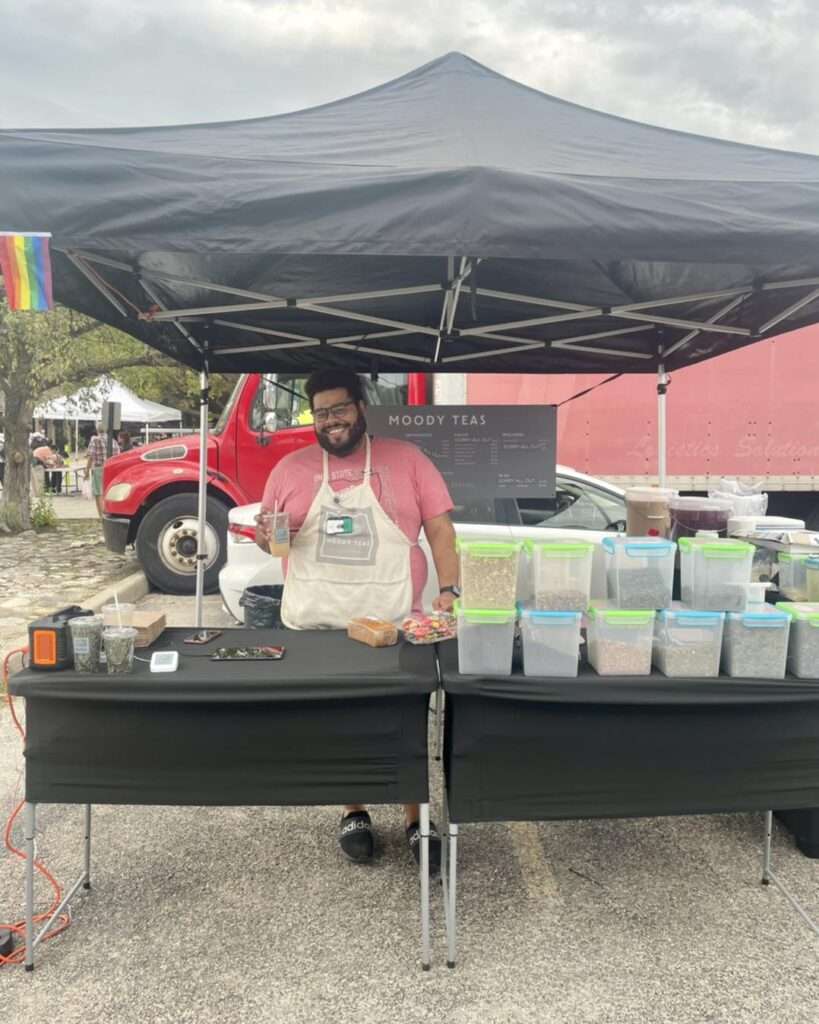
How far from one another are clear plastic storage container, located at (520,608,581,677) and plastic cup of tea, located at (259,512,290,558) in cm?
93

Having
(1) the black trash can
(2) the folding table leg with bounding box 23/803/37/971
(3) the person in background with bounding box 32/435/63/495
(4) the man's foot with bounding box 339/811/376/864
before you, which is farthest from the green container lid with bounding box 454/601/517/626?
(3) the person in background with bounding box 32/435/63/495

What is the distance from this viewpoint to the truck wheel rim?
7.24 m

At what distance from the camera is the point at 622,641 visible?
7.23 ft

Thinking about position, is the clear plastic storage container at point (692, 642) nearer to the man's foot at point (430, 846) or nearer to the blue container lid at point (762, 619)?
the blue container lid at point (762, 619)

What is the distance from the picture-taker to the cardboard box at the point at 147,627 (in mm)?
2469

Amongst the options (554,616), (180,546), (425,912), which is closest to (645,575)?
(554,616)

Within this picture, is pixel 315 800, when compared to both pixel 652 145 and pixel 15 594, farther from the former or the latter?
pixel 15 594

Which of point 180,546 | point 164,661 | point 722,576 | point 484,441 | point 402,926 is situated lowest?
point 402,926

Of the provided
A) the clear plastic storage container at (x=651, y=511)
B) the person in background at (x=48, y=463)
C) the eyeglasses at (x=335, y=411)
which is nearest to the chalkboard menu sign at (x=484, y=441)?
the clear plastic storage container at (x=651, y=511)

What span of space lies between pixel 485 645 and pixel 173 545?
561cm

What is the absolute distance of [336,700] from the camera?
2.21 m

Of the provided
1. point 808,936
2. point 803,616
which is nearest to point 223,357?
point 803,616

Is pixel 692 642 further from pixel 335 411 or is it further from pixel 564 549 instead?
pixel 335 411

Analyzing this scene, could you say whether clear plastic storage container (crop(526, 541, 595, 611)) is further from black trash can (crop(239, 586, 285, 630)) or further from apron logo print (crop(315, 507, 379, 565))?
black trash can (crop(239, 586, 285, 630))
